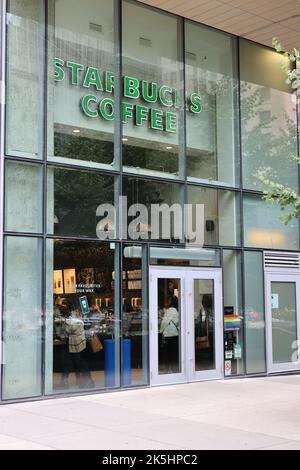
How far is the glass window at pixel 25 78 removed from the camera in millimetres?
12281

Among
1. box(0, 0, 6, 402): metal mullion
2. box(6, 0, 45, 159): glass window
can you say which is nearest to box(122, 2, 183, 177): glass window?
box(6, 0, 45, 159): glass window

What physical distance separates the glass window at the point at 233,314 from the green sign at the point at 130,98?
336 centimetres

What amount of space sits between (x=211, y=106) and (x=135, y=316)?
5.46 m

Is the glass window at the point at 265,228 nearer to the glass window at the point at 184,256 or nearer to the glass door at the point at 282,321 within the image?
the glass door at the point at 282,321

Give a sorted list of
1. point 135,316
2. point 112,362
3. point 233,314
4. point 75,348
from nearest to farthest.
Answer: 1. point 75,348
2. point 112,362
3. point 135,316
4. point 233,314

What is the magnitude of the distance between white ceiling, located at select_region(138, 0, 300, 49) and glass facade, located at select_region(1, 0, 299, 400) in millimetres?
341

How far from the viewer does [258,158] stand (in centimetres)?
1636

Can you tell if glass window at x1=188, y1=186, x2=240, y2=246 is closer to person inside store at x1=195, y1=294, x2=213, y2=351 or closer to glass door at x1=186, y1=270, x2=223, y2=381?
glass door at x1=186, y1=270, x2=223, y2=381

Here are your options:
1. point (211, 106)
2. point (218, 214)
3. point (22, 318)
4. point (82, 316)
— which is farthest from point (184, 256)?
point (22, 318)

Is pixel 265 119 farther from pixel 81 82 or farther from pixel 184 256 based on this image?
pixel 81 82

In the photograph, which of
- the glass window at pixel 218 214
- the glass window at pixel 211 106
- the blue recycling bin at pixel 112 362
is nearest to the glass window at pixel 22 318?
the blue recycling bin at pixel 112 362

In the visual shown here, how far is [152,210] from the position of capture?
1416 centimetres
